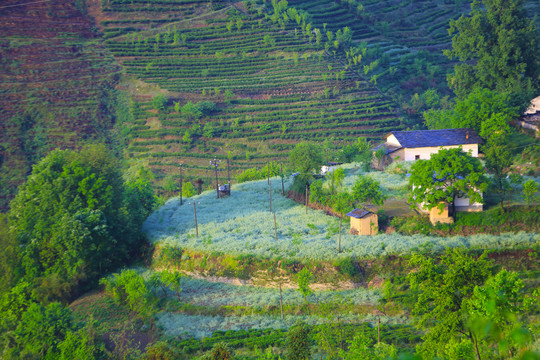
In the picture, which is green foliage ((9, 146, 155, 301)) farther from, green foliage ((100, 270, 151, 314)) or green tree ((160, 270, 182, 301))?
green tree ((160, 270, 182, 301))

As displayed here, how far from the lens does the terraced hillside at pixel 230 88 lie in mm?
57594

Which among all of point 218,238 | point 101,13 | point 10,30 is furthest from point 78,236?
point 101,13

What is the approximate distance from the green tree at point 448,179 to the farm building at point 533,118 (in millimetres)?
12297

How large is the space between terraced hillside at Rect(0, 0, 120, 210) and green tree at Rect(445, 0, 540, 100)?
44792 mm

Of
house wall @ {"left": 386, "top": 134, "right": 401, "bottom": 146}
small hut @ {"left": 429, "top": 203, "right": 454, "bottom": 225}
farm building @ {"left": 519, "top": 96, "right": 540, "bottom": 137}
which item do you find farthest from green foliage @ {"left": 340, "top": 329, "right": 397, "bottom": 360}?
farm building @ {"left": 519, "top": 96, "right": 540, "bottom": 137}

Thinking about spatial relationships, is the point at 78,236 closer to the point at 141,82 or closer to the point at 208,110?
the point at 208,110

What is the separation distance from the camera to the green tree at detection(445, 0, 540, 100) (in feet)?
138

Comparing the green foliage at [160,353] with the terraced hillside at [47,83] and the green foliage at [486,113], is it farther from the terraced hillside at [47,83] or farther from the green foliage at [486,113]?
the terraced hillside at [47,83]

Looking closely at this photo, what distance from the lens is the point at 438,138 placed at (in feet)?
124

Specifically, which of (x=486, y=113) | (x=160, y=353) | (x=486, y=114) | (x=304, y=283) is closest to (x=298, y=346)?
(x=160, y=353)

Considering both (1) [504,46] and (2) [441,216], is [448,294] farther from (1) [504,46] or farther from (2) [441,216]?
(1) [504,46]

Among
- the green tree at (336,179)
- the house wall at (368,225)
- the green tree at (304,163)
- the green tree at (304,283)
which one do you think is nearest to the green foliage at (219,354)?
the green tree at (304,283)

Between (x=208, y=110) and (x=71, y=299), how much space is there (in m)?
37.6

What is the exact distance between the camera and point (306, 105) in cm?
6162
